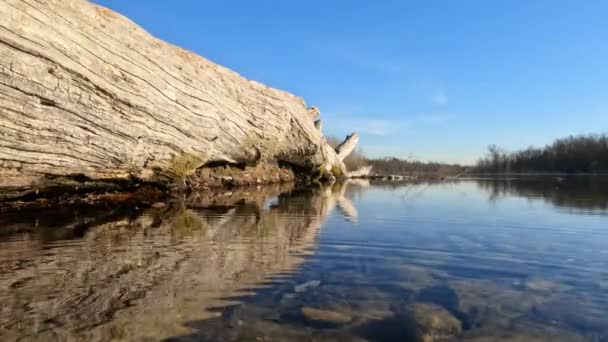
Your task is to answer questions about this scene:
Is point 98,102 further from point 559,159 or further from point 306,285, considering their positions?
point 559,159

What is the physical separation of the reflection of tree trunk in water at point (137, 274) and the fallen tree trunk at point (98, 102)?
2.71m

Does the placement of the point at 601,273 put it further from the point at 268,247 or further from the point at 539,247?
the point at 268,247

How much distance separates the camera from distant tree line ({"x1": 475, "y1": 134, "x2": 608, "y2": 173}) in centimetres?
7694

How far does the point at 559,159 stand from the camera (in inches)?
3287

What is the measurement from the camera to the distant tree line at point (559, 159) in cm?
7694

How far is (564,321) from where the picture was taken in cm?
318

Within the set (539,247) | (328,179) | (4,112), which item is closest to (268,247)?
(539,247)

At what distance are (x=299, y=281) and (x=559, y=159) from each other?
3648 inches

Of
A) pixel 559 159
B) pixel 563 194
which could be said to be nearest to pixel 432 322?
pixel 563 194

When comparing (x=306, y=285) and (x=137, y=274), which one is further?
(x=137, y=274)

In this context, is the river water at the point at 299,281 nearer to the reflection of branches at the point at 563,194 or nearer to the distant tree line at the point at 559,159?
the reflection of branches at the point at 563,194

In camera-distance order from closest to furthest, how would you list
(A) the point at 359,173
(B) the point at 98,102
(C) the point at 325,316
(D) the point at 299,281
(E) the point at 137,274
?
(C) the point at 325,316
(D) the point at 299,281
(E) the point at 137,274
(B) the point at 98,102
(A) the point at 359,173

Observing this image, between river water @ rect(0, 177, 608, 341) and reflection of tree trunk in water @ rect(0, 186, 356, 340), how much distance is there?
2cm

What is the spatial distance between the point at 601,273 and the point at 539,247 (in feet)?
4.92
